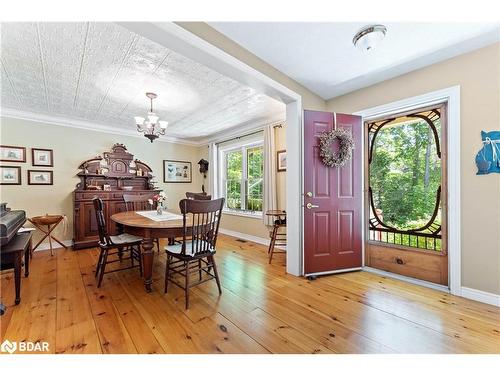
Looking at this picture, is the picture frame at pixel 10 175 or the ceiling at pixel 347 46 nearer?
the ceiling at pixel 347 46

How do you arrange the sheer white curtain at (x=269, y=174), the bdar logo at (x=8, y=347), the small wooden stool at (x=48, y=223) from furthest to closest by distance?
the sheer white curtain at (x=269, y=174), the small wooden stool at (x=48, y=223), the bdar logo at (x=8, y=347)

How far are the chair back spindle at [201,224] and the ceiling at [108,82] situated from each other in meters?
1.53

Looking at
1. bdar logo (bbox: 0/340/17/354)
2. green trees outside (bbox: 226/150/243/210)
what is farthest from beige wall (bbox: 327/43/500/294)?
bdar logo (bbox: 0/340/17/354)

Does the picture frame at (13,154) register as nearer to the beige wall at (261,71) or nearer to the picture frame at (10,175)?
the picture frame at (10,175)

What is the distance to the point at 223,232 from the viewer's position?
529cm

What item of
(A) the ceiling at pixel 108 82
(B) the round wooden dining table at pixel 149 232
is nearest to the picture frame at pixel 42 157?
(A) the ceiling at pixel 108 82

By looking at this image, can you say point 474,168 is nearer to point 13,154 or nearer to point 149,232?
point 149,232

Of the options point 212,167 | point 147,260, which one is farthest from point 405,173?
point 212,167

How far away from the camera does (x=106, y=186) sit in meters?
4.29

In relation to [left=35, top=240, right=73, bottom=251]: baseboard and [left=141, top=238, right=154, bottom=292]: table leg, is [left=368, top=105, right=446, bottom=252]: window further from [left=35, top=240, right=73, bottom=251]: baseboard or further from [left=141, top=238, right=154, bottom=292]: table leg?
[left=35, top=240, right=73, bottom=251]: baseboard

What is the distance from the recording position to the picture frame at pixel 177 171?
538cm
